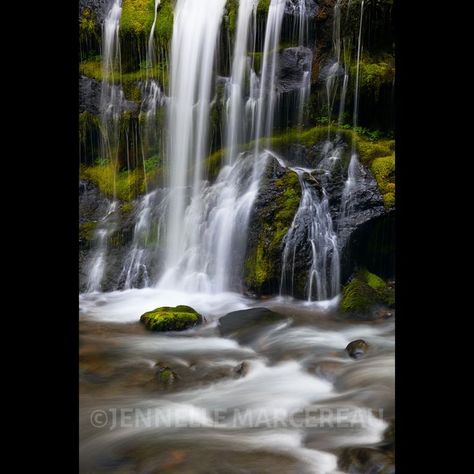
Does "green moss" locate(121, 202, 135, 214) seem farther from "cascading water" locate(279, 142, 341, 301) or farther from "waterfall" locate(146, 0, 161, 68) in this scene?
"cascading water" locate(279, 142, 341, 301)

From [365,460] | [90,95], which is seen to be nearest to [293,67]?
[90,95]

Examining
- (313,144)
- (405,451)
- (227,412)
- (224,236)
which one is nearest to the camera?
(405,451)

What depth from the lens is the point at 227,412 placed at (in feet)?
18.5

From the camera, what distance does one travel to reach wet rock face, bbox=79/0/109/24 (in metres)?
14.8

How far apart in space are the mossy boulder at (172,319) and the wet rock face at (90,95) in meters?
7.90

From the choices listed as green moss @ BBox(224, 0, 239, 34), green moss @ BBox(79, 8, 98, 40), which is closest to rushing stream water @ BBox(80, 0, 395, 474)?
green moss @ BBox(224, 0, 239, 34)

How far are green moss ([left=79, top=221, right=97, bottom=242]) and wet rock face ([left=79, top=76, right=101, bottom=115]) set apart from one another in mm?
3537

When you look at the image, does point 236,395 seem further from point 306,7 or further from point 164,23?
point 164,23

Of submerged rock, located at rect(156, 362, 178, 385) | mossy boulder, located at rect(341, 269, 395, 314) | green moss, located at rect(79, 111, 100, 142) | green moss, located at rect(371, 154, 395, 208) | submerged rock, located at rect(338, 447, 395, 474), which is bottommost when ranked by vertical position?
submerged rock, located at rect(156, 362, 178, 385)

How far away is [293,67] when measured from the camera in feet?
42.7
